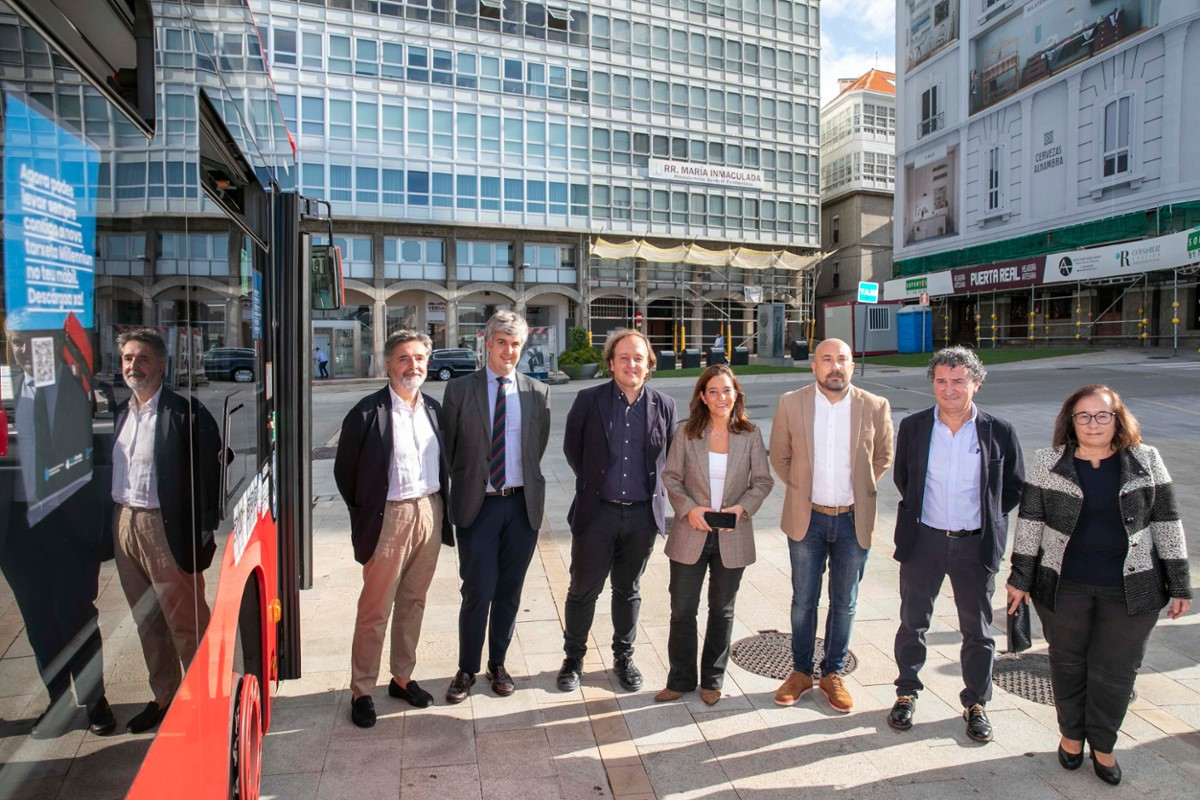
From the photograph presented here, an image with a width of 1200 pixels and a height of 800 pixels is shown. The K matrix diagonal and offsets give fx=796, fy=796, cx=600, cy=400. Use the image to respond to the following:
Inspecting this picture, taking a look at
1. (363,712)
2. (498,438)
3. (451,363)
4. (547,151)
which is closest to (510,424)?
(498,438)

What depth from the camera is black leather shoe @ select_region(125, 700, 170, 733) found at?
129 cm

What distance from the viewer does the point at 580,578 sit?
165 inches

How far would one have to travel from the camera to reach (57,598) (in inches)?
43.1

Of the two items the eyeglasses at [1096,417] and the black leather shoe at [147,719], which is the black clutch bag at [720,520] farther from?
the black leather shoe at [147,719]

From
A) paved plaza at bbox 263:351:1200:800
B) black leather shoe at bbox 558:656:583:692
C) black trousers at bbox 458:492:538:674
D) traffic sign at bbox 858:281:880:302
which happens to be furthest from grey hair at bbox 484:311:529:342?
traffic sign at bbox 858:281:880:302

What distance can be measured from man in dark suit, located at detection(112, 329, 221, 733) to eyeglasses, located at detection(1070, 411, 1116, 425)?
3.29 metres

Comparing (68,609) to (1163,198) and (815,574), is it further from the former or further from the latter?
(1163,198)

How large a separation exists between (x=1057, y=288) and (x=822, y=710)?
3433 centimetres

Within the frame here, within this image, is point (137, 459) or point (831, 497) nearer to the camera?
point (137, 459)

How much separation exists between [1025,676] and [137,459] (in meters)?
4.52

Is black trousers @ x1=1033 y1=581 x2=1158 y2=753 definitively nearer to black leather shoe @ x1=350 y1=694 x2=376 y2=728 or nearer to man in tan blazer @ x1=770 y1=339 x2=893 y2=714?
man in tan blazer @ x1=770 y1=339 x2=893 y2=714

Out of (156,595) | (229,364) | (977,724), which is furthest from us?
(977,724)

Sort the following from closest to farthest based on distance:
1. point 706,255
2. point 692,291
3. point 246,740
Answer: point 246,740
point 706,255
point 692,291

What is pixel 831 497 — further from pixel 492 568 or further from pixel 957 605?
pixel 492 568
